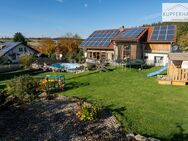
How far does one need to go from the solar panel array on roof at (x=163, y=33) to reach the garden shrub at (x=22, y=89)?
70.5 feet

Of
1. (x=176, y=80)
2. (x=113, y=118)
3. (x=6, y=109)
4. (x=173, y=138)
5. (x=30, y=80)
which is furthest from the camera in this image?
(x=176, y=80)

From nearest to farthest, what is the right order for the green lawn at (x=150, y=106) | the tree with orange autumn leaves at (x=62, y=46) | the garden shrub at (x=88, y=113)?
the green lawn at (x=150, y=106) → the garden shrub at (x=88, y=113) → the tree with orange autumn leaves at (x=62, y=46)

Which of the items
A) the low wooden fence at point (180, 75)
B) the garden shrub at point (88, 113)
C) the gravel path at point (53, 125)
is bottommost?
the gravel path at point (53, 125)

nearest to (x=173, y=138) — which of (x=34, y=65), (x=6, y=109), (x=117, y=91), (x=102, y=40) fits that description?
(x=117, y=91)

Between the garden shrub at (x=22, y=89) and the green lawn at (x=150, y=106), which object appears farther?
the garden shrub at (x=22, y=89)

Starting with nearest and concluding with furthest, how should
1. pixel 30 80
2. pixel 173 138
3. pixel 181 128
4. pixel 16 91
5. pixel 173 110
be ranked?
1. pixel 173 138
2. pixel 181 128
3. pixel 173 110
4. pixel 16 91
5. pixel 30 80

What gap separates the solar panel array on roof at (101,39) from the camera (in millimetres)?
33816

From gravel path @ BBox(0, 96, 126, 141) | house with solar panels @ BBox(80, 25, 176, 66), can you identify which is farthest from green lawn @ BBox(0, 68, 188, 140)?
house with solar panels @ BBox(80, 25, 176, 66)

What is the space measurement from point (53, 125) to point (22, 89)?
5.60m

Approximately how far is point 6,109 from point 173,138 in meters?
9.18

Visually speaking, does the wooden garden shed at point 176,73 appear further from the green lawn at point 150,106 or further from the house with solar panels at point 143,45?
the house with solar panels at point 143,45

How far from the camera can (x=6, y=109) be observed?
1124cm

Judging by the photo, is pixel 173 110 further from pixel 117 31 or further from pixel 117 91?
pixel 117 31

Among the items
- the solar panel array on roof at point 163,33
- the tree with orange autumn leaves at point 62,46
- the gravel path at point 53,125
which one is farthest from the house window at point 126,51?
the tree with orange autumn leaves at point 62,46
